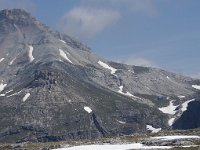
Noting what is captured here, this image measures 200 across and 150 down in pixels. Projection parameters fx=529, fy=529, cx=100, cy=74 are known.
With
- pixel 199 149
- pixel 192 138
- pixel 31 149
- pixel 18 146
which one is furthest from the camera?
pixel 18 146

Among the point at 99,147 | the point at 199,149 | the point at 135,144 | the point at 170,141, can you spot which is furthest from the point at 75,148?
the point at 199,149

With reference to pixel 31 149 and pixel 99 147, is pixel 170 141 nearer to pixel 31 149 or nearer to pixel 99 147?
pixel 99 147

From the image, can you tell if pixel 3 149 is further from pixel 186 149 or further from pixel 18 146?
pixel 186 149

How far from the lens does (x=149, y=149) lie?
136 metres

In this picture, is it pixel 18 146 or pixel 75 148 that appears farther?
pixel 18 146

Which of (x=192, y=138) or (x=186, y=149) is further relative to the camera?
(x=192, y=138)

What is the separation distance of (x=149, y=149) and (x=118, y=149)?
10407 mm

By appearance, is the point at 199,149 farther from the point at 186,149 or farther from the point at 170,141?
the point at 170,141

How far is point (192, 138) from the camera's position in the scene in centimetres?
15525

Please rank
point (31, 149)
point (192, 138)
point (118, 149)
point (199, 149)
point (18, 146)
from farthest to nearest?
point (18, 146), point (31, 149), point (192, 138), point (118, 149), point (199, 149)

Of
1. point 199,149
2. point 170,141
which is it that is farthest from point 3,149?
point 199,149

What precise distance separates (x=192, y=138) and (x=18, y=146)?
64.7 meters

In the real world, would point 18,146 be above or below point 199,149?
above

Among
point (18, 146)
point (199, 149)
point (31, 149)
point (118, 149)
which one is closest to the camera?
point (199, 149)
